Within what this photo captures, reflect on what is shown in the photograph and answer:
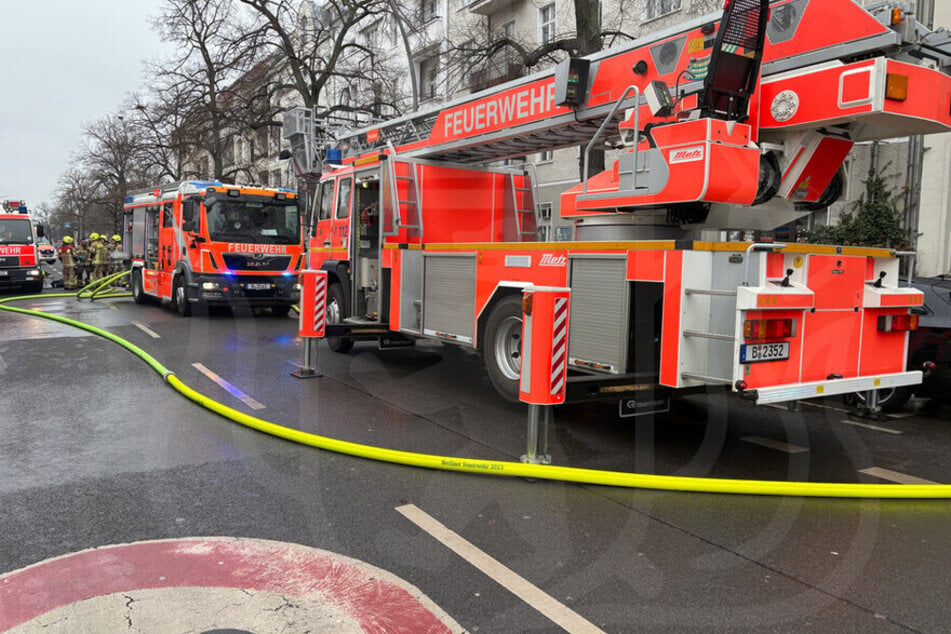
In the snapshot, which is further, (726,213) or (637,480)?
(726,213)

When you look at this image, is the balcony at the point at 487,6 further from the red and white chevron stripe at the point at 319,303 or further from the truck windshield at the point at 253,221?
the red and white chevron stripe at the point at 319,303

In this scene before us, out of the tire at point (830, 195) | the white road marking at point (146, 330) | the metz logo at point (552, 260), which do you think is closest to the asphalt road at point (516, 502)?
the metz logo at point (552, 260)

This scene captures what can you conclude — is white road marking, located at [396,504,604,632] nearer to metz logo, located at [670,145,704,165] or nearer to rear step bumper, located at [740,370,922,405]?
rear step bumper, located at [740,370,922,405]

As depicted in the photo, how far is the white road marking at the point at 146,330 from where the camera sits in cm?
1248

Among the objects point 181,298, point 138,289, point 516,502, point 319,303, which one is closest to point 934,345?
point 516,502

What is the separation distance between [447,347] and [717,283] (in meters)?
6.95

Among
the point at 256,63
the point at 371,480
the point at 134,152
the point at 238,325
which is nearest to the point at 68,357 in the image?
the point at 238,325

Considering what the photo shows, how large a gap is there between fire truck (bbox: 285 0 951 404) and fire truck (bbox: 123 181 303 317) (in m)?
9.18

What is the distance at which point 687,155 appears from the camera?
17.7ft

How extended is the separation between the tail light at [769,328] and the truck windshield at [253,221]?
41.3 feet

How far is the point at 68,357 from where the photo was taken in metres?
10.3

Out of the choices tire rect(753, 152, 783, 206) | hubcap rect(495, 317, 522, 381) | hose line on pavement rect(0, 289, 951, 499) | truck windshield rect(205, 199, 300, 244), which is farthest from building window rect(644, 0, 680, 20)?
hose line on pavement rect(0, 289, 951, 499)

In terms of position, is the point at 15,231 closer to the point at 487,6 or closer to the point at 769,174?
the point at 487,6

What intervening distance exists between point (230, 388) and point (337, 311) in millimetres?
2676
